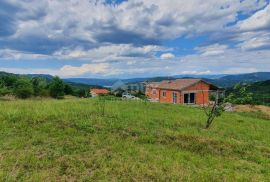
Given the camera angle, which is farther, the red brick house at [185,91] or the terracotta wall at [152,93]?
the terracotta wall at [152,93]

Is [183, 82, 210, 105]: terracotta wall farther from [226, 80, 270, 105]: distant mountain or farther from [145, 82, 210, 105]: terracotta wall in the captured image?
[226, 80, 270, 105]: distant mountain

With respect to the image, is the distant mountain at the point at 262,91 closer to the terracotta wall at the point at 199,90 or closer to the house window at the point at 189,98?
the terracotta wall at the point at 199,90

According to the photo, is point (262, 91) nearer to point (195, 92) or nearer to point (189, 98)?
point (195, 92)

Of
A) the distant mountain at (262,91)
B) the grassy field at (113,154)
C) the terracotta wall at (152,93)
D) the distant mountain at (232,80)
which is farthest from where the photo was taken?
the distant mountain at (262,91)

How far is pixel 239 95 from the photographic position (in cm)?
1386

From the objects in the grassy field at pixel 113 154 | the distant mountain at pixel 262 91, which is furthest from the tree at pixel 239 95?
the distant mountain at pixel 262 91

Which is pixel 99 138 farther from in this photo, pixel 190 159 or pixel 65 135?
pixel 190 159

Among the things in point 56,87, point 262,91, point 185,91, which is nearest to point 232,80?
point 262,91

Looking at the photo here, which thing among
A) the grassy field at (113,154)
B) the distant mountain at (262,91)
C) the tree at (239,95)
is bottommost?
the distant mountain at (262,91)

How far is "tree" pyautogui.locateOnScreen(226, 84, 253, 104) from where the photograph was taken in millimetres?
13344

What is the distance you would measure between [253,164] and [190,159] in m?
1.79

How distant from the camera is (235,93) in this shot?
13867mm

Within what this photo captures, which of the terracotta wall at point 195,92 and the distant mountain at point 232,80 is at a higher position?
the distant mountain at point 232,80

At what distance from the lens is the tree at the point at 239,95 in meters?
13.3
